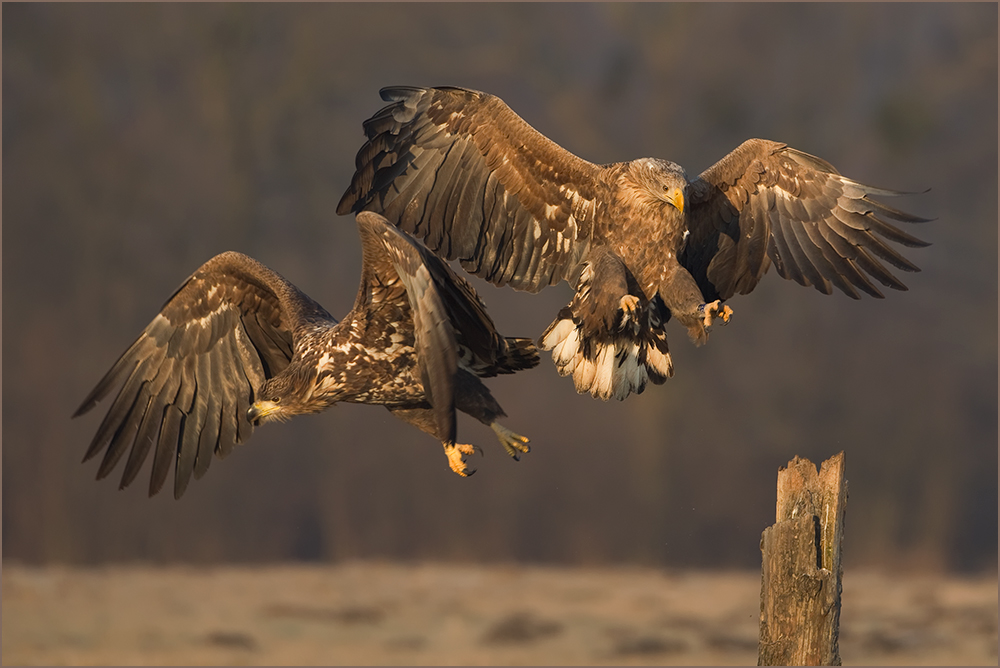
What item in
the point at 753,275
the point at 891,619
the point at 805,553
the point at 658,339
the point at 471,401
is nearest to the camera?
the point at 805,553

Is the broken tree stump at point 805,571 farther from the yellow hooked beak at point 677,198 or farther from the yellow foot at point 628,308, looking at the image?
the yellow hooked beak at point 677,198

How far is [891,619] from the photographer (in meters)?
13.4

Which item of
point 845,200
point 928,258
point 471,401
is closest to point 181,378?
point 471,401

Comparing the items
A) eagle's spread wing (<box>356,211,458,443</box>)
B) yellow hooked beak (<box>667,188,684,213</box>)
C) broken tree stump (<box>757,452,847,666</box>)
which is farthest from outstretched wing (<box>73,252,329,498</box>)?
broken tree stump (<box>757,452,847,666</box>)

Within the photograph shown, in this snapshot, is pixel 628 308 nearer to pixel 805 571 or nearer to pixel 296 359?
pixel 805 571

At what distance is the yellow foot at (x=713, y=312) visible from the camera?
19.2ft

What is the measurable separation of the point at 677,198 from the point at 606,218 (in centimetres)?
51

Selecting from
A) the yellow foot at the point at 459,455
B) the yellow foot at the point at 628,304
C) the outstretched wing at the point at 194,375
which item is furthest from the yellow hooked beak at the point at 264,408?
the yellow foot at the point at 628,304

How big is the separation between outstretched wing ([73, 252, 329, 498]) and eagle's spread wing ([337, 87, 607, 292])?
2.71 feet

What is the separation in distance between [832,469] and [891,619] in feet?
29.2

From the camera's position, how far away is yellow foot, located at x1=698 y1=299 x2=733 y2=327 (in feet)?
19.2

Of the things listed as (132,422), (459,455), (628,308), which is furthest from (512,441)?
(132,422)

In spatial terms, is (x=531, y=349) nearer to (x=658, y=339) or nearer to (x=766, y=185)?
(x=658, y=339)

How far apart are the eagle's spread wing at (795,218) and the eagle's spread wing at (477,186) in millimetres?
727
